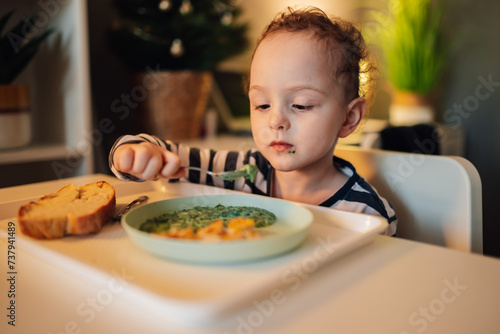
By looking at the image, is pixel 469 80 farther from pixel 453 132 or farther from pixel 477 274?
pixel 477 274

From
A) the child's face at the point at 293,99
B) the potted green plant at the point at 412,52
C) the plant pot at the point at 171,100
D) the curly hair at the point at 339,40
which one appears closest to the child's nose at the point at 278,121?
the child's face at the point at 293,99

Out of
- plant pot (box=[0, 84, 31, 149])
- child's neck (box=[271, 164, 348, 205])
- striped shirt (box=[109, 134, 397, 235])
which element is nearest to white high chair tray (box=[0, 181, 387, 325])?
striped shirt (box=[109, 134, 397, 235])

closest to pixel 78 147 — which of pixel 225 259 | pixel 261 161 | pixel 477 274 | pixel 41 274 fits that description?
pixel 261 161

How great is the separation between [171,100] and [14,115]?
2.23ft

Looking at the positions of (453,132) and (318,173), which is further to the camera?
(453,132)

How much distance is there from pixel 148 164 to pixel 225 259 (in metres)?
0.29

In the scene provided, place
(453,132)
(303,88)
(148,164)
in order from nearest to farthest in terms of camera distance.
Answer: (148,164) < (303,88) < (453,132)

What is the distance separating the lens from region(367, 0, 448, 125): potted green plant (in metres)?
2.24

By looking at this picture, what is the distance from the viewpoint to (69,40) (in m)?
1.55

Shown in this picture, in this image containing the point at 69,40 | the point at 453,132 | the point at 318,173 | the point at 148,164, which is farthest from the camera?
the point at 453,132

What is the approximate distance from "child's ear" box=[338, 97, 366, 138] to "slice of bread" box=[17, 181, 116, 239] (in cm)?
60

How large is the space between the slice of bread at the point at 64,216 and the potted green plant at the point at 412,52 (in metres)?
1.89

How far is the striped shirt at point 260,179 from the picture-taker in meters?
0.92

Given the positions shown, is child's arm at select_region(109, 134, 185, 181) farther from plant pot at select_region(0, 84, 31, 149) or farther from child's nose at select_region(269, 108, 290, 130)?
plant pot at select_region(0, 84, 31, 149)
